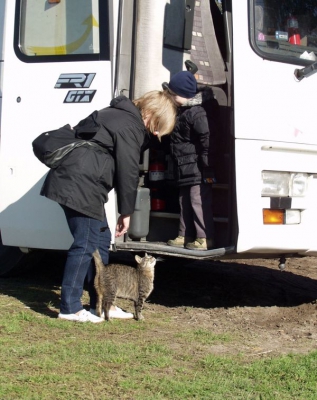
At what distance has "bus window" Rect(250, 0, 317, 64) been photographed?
5570mm

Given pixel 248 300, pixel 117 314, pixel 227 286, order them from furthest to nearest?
pixel 227 286, pixel 248 300, pixel 117 314

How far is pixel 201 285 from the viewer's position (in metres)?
7.33

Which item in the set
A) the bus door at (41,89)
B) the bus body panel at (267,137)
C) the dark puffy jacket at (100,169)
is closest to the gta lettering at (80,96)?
the bus door at (41,89)

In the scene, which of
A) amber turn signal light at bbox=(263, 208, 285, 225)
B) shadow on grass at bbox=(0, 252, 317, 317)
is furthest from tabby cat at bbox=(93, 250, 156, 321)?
amber turn signal light at bbox=(263, 208, 285, 225)

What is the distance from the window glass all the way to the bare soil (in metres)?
2.09

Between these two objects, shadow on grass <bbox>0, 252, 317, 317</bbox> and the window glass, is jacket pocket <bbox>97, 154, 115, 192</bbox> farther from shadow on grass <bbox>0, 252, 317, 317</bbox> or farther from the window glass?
shadow on grass <bbox>0, 252, 317, 317</bbox>

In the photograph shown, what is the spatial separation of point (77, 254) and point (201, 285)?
2128mm

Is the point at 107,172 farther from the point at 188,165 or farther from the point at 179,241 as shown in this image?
the point at 179,241

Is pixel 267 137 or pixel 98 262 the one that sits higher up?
pixel 267 137

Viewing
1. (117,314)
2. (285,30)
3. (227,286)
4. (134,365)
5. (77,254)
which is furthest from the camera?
(227,286)

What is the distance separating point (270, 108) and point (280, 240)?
97 centimetres

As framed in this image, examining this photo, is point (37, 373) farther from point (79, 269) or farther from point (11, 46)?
point (11, 46)

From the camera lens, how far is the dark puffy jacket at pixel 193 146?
5812 mm

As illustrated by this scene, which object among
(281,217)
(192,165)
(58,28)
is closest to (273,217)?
(281,217)
